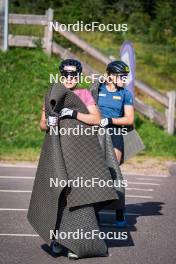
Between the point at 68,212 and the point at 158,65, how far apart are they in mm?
19731

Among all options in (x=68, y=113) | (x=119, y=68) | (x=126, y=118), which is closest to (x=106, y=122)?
(x=126, y=118)

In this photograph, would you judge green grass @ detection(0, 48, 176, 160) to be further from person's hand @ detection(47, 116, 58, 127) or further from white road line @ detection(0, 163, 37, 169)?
person's hand @ detection(47, 116, 58, 127)

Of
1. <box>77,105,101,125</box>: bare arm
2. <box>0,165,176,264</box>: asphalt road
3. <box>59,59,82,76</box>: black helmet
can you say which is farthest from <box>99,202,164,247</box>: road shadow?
<box>59,59,82,76</box>: black helmet

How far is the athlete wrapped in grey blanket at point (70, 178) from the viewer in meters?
7.61

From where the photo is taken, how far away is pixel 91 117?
25.4 feet

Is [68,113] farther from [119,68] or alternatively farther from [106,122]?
[119,68]

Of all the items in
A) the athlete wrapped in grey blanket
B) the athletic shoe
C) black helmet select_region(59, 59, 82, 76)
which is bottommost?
the athletic shoe

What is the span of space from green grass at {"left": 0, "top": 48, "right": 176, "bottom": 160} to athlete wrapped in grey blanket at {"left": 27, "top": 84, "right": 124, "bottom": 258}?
319 inches

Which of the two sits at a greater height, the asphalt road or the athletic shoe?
the athletic shoe

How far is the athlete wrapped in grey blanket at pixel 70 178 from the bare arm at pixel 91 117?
54mm

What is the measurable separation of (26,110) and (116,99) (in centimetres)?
996

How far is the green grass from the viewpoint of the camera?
17125 mm

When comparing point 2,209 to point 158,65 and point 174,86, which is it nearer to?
point 174,86

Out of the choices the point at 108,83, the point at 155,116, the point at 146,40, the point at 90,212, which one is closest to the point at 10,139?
the point at 155,116
